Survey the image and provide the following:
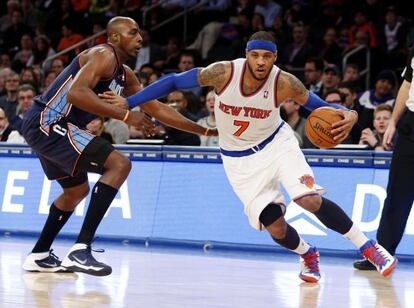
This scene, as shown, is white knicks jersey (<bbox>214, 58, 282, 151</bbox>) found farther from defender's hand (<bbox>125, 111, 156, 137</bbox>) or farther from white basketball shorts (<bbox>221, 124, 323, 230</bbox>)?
defender's hand (<bbox>125, 111, 156, 137</bbox>)

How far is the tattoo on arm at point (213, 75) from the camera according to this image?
25.4ft

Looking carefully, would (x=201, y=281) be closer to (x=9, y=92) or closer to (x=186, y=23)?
(x=9, y=92)

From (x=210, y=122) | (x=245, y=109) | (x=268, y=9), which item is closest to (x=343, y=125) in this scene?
(x=245, y=109)

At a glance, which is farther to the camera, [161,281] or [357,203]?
[357,203]

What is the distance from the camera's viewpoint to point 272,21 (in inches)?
658

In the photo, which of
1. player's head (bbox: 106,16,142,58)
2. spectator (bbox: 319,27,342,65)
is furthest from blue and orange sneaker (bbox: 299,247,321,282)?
spectator (bbox: 319,27,342,65)

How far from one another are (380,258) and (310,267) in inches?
20.9

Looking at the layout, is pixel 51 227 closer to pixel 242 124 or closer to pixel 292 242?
pixel 242 124

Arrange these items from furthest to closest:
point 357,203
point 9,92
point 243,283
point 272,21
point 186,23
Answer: point 186,23, point 272,21, point 9,92, point 357,203, point 243,283

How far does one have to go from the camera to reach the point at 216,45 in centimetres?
1634

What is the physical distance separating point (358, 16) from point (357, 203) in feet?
20.7

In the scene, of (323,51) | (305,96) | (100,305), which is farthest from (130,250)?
(323,51)

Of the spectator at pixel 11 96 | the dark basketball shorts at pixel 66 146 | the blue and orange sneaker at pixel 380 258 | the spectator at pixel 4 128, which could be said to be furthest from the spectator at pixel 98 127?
the blue and orange sneaker at pixel 380 258

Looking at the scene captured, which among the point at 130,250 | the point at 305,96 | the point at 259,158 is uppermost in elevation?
the point at 305,96
